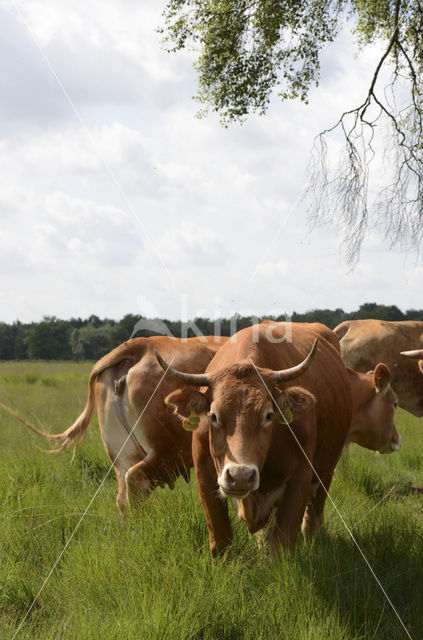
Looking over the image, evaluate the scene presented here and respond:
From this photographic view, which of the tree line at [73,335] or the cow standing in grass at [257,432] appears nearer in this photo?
the cow standing in grass at [257,432]

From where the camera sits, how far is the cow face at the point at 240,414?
3.18 meters

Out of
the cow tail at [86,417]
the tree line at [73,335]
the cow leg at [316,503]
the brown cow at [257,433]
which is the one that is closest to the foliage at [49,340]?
the tree line at [73,335]

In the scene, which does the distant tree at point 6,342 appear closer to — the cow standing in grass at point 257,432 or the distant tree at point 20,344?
the distant tree at point 20,344

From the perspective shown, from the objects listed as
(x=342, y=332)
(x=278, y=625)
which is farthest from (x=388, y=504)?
(x=342, y=332)

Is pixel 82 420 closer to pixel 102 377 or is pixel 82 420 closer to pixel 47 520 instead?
pixel 102 377

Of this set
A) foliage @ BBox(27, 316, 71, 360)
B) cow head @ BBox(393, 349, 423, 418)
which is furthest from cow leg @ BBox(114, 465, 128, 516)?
foliage @ BBox(27, 316, 71, 360)

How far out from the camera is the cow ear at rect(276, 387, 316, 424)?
142 inches

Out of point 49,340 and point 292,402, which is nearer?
point 292,402

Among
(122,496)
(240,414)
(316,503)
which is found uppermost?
(240,414)

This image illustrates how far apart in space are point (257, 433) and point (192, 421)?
493 millimetres

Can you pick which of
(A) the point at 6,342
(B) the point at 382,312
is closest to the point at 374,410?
(B) the point at 382,312

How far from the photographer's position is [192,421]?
3.72 meters

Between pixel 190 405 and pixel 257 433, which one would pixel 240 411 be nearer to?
pixel 257 433

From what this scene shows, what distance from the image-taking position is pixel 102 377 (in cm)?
564
